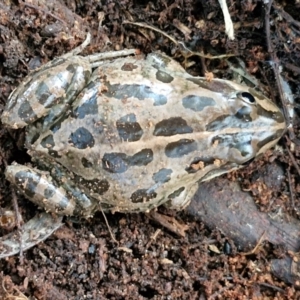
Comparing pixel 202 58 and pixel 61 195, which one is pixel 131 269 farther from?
pixel 202 58

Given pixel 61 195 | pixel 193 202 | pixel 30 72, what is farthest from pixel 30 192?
pixel 193 202

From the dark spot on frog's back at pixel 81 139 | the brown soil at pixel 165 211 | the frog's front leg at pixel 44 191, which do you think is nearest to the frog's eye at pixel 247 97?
the brown soil at pixel 165 211

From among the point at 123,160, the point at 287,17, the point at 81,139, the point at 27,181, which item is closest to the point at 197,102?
the point at 123,160

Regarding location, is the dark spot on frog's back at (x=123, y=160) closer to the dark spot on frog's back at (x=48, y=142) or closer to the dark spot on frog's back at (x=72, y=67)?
the dark spot on frog's back at (x=48, y=142)

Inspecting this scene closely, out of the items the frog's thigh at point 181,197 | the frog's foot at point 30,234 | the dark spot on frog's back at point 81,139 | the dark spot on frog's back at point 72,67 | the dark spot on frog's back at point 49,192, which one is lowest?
the frog's foot at point 30,234

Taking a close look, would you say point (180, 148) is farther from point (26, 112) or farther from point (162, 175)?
point (26, 112)

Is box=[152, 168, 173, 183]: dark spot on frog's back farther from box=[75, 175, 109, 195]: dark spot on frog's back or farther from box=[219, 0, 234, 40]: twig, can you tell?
box=[219, 0, 234, 40]: twig

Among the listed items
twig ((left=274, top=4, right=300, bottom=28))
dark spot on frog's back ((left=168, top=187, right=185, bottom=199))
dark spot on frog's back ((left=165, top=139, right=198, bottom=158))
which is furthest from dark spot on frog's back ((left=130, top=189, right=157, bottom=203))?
twig ((left=274, top=4, right=300, bottom=28))
